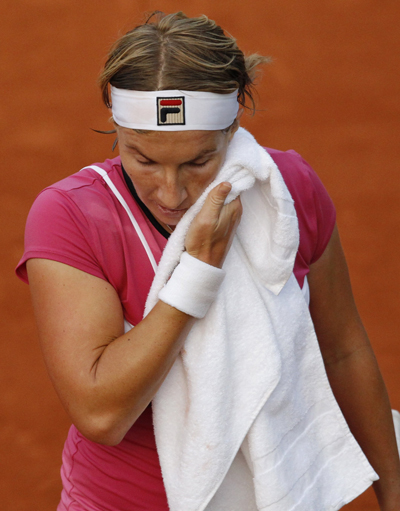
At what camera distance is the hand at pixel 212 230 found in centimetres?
120

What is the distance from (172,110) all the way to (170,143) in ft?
0.18

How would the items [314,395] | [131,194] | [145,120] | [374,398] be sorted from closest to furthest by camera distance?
[145,120] → [131,194] → [314,395] → [374,398]

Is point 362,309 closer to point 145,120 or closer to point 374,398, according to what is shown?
point 374,398

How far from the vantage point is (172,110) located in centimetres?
119

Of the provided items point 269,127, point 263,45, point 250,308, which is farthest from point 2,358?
point 250,308

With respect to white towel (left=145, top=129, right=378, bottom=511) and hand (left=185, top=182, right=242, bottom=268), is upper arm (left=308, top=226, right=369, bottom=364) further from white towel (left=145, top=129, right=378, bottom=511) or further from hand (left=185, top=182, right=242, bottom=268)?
hand (left=185, top=182, right=242, bottom=268)

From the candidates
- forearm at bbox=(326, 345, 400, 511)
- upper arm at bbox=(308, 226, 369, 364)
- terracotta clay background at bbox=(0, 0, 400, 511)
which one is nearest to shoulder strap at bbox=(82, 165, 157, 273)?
upper arm at bbox=(308, 226, 369, 364)

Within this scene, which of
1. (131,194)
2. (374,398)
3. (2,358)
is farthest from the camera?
(2,358)

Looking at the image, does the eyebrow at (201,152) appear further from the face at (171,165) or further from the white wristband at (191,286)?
the white wristband at (191,286)

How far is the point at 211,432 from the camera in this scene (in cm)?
126

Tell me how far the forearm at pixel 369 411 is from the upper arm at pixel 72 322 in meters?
0.64

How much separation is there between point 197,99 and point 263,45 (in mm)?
2106

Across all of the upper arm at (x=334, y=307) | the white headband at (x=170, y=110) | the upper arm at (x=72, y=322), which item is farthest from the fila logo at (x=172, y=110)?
the upper arm at (x=334, y=307)

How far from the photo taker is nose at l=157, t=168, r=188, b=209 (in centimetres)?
121
